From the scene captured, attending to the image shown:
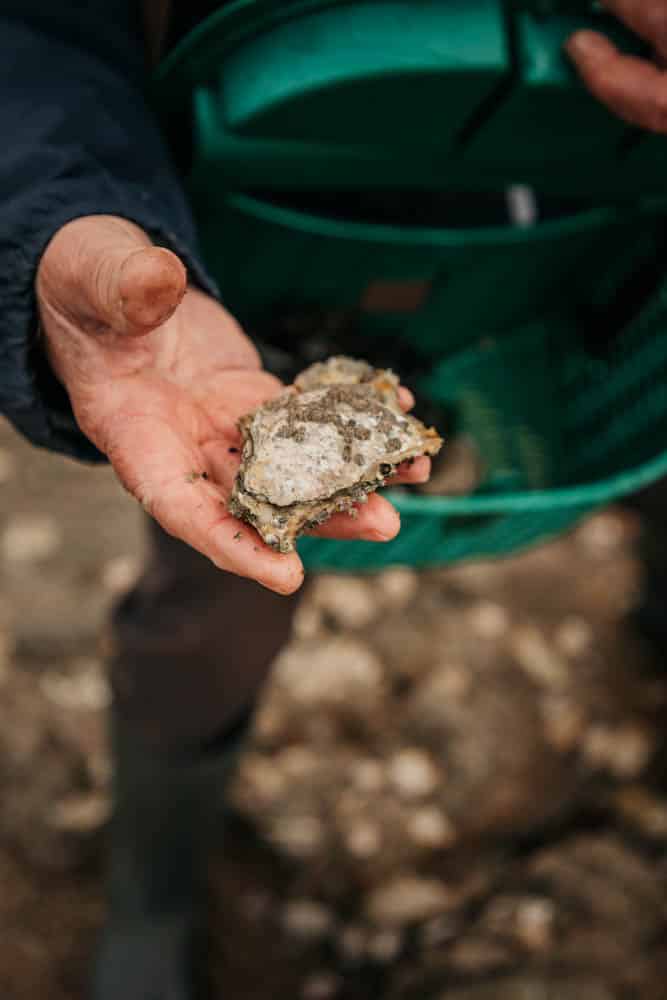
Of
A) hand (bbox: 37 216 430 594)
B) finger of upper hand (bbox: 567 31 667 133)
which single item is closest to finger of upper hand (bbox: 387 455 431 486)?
hand (bbox: 37 216 430 594)

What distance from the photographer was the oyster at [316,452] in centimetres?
113

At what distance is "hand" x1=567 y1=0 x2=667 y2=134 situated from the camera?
1.34 meters

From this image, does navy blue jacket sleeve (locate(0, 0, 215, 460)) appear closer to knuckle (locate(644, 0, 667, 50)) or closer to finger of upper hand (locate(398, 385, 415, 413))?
finger of upper hand (locate(398, 385, 415, 413))

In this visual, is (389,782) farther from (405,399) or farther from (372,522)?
(372,522)

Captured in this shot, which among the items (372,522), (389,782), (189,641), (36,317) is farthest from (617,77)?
(389,782)

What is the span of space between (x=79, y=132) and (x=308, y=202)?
2.17 ft

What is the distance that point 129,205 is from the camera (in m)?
1.18

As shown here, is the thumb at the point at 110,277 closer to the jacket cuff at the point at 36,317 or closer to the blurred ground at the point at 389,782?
the jacket cuff at the point at 36,317

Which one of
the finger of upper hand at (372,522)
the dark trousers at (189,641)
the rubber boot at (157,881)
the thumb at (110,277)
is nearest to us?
the thumb at (110,277)

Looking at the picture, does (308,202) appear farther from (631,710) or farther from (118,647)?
(631,710)

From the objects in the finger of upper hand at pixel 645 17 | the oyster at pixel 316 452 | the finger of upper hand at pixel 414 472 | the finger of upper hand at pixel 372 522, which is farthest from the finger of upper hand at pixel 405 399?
the finger of upper hand at pixel 645 17

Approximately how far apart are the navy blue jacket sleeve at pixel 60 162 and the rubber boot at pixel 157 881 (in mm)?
852

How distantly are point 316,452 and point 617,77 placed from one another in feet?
2.37

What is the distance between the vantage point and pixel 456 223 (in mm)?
1917
